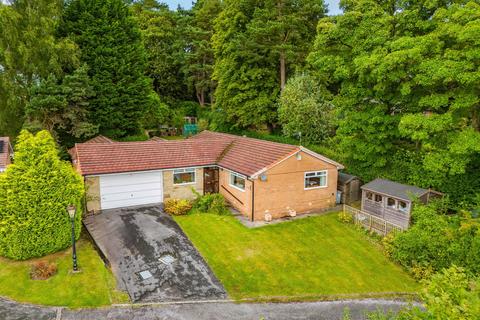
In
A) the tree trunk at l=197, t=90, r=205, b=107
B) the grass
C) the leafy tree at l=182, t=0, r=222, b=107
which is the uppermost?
the leafy tree at l=182, t=0, r=222, b=107

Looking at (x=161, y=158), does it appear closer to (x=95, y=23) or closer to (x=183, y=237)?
(x=183, y=237)

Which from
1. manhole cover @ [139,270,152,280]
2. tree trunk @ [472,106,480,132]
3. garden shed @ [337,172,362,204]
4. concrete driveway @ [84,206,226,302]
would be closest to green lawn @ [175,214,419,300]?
concrete driveway @ [84,206,226,302]

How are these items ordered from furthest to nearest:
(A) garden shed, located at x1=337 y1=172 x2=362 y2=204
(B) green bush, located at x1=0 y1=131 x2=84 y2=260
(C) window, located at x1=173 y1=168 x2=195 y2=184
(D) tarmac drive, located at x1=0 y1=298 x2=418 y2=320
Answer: (A) garden shed, located at x1=337 y1=172 x2=362 y2=204, (C) window, located at x1=173 y1=168 x2=195 y2=184, (B) green bush, located at x1=0 y1=131 x2=84 y2=260, (D) tarmac drive, located at x1=0 y1=298 x2=418 y2=320

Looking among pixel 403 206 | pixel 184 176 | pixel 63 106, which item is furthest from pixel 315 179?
pixel 63 106

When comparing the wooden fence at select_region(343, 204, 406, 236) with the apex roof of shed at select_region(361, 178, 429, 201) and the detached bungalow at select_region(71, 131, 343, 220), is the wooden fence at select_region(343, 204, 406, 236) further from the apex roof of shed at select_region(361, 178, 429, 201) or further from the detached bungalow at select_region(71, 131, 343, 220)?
the detached bungalow at select_region(71, 131, 343, 220)

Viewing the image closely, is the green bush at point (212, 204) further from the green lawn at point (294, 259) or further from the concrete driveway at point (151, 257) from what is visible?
the concrete driveway at point (151, 257)

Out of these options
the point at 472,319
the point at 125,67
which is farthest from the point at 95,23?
the point at 472,319

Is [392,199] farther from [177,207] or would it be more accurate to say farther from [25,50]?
[25,50]

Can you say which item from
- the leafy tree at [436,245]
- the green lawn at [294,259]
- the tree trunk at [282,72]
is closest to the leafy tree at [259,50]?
the tree trunk at [282,72]
